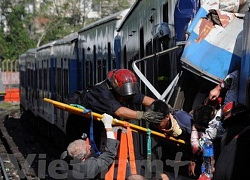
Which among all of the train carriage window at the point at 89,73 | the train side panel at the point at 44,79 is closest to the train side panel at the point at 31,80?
the train side panel at the point at 44,79

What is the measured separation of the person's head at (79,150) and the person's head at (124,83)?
1.93ft

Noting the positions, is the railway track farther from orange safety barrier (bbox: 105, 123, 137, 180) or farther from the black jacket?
the black jacket

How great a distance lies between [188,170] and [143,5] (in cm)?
345

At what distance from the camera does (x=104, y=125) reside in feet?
18.6

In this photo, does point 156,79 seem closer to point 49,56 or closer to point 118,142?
point 118,142

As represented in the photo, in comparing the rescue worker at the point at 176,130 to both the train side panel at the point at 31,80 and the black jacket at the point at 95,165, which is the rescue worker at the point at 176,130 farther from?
the train side panel at the point at 31,80

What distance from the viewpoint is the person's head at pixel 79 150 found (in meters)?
5.44

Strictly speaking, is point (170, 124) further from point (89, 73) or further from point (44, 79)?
point (44, 79)

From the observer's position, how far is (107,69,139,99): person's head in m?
5.86

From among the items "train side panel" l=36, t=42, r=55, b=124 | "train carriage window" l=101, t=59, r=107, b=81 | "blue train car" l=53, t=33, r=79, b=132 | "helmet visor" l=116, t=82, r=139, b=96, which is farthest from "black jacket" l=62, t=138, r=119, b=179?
"train side panel" l=36, t=42, r=55, b=124

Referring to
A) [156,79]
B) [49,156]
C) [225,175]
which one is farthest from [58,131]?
[225,175]

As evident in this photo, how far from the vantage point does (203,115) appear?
16.6 feet

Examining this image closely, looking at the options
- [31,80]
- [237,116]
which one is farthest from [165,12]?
[31,80]

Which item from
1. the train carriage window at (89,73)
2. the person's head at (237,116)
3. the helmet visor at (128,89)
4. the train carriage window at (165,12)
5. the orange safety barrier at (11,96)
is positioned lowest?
the orange safety barrier at (11,96)
